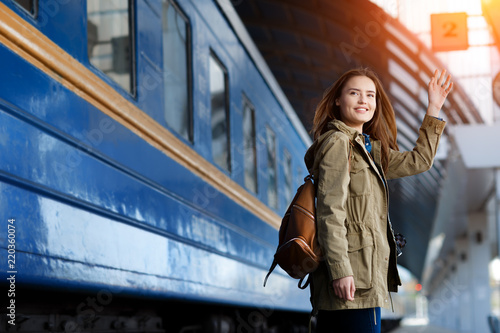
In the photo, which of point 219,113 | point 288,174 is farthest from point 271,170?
point 219,113

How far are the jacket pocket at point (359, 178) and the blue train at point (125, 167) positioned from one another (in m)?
1.16

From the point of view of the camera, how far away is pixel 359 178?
2.38m

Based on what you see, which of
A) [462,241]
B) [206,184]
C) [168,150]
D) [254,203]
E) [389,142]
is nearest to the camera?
[389,142]

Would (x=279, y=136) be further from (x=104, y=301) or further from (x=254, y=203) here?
(x=104, y=301)

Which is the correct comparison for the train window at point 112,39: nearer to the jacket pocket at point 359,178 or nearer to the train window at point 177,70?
the train window at point 177,70

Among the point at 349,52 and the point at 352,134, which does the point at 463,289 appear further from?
the point at 352,134

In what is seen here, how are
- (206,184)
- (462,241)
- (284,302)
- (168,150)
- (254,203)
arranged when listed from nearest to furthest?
1. (168,150)
2. (206,184)
3. (254,203)
4. (284,302)
5. (462,241)

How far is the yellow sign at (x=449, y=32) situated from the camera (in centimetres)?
912

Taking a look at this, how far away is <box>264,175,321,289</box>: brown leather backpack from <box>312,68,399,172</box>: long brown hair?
379 mm

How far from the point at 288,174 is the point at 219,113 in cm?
334

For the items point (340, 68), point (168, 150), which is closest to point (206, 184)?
point (168, 150)

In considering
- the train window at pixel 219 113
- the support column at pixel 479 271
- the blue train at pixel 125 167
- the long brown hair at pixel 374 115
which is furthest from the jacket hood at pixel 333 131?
Answer: the support column at pixel 479 271

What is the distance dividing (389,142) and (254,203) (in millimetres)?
3645

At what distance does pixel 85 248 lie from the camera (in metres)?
2.99
